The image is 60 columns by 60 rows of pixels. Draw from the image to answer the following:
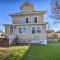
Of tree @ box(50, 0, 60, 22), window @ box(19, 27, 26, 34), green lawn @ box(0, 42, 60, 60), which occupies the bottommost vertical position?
green lawn @ box(0, 42, 60, 60)

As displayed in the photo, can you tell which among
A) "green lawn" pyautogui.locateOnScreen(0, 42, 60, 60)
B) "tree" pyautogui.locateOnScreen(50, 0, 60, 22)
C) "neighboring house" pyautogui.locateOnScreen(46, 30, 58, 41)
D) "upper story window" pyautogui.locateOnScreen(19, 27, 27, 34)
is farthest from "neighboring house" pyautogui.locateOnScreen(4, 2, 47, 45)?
"tree" pyautogui.locateOnScreen(50, 0, 60, 22)

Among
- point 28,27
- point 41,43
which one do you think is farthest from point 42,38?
point 28,27

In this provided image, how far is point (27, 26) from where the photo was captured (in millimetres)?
14336

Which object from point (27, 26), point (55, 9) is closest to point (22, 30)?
point (27, 26)

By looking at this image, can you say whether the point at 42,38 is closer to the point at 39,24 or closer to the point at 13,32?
the point at 39,24

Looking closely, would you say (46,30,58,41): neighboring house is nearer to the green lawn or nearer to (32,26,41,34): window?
(32,26,41,34): window

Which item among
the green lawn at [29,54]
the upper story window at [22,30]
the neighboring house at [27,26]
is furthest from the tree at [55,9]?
the upper story window at [22,30]

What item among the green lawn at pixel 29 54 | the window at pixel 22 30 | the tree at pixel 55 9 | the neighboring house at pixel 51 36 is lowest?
the green lawn at pixel 29 54

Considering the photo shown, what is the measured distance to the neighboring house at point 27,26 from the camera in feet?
45.9

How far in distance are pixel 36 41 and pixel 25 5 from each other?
144 inches

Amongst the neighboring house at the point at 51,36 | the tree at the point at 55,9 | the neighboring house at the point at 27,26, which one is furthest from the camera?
the neighboring house at the point at 51,36

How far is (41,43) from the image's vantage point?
540 inches

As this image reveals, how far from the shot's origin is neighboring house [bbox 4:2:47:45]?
14.0m

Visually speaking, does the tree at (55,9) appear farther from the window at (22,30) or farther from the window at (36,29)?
the window at (22,30)
